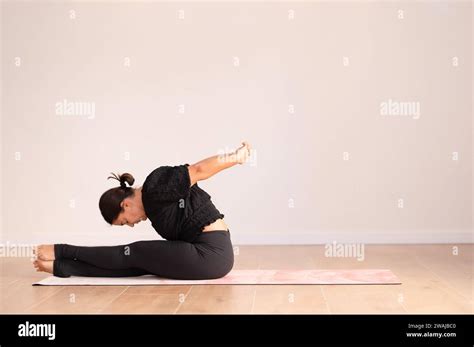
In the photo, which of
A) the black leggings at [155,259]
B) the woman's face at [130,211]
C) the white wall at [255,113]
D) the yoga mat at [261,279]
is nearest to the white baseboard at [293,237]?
the white wall at [255,113]

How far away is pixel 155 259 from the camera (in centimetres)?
449

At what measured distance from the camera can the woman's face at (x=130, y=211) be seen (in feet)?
14.6

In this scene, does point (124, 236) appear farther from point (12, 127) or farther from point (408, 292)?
point (408, 292)

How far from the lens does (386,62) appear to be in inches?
267

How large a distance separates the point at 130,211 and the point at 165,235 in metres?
0.26

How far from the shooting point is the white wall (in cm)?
677

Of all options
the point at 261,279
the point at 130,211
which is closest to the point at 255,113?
the point at 261,279

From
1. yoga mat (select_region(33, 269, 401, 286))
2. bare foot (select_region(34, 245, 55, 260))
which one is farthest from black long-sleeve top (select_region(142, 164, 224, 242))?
bare foot (select_region(34, 245, 55, 260))

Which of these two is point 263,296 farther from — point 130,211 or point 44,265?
point 44,265

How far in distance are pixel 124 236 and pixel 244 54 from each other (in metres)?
1.92

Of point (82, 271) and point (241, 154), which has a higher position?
point (241, 154)

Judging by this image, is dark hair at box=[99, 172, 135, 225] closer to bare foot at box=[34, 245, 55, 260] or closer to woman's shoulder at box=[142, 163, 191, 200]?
woman's shoulder at box=[142, 163, 191, 200]

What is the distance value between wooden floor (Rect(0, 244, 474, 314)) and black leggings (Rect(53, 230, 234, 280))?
162mm

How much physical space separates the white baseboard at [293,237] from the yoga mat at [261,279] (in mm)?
1812
